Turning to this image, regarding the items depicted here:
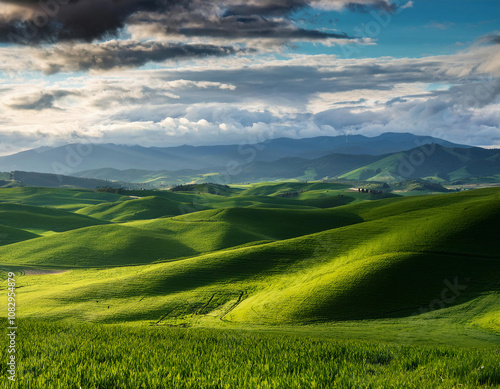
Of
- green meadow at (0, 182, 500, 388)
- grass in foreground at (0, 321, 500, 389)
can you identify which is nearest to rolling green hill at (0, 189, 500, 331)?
green meadow at (0, 182, 500, 388)

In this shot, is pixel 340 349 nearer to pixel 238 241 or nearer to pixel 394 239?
pixel 394 239

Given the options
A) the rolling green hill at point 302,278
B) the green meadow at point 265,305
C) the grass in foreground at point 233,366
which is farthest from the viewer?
the rolling green hill at point 302,278

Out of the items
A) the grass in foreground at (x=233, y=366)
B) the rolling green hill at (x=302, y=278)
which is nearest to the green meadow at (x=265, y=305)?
the grass in foreground at (x=233, y=366)

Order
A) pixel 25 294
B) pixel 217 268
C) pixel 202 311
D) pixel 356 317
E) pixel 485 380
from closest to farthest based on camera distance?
A: 1. pixel 485 380
2. pixel 356 317
3. pixel 202 311
4. pixel 25 294
5. pixel 217 268

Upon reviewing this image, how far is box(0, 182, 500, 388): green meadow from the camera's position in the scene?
1502 centimetres

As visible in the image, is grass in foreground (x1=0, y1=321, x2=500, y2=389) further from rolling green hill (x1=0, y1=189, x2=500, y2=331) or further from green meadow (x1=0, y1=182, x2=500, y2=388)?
rolling green hill (x1=0, y1=189, x2=500, y2=331)

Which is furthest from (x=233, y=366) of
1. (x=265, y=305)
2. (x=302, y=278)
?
(x=302, y=278)

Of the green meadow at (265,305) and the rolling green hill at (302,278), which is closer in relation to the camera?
the green meadow at (265,305)

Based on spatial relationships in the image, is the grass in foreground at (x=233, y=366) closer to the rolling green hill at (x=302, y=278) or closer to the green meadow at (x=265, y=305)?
the green meadow at (x=265, y=305)

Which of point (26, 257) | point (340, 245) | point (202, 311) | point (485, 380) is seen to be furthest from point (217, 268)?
point (485, 380)

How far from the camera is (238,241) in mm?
143375

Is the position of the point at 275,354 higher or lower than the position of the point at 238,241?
higher

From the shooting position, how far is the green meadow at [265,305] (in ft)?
49.3

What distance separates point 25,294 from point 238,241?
73586 mm
